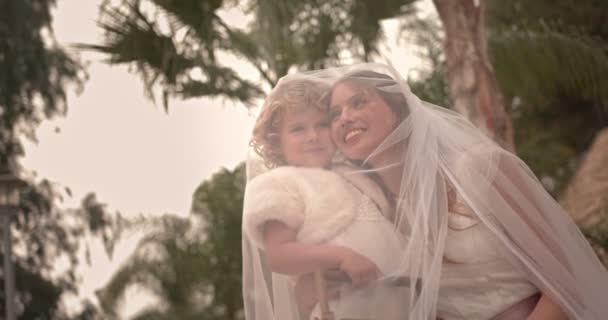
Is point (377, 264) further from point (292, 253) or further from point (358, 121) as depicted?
point (358, 121)

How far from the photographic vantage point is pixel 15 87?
11.0 metres

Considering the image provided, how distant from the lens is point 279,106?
301 centimetres

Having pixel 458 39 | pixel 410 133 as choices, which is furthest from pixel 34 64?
pixel 410 133

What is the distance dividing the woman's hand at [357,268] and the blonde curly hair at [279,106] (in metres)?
0.42

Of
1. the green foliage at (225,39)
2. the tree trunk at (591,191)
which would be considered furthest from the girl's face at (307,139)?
the tree trunk at (591,191)

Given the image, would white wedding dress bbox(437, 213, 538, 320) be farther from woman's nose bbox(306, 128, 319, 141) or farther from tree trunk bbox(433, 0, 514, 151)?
tree trunk bbox(433, 0, 514, 151)

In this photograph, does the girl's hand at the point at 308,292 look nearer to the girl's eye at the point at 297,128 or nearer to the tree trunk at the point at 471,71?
the girl's eye at the point at 297,128

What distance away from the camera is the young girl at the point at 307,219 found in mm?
2803

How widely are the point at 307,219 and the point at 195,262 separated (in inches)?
→ 342

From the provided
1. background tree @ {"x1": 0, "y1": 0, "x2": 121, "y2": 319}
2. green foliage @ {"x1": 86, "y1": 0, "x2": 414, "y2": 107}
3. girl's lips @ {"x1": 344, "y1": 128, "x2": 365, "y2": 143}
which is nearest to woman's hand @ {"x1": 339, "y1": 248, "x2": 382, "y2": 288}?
girl's lips @ {"x1": 344, "y1": 128, "x2": 365, "y2": 143}

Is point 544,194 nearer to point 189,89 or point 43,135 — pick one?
point 189,89

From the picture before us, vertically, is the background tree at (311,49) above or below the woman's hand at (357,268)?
above

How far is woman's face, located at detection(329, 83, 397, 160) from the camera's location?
2.98 m

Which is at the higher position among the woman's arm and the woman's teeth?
the woman's teeth
